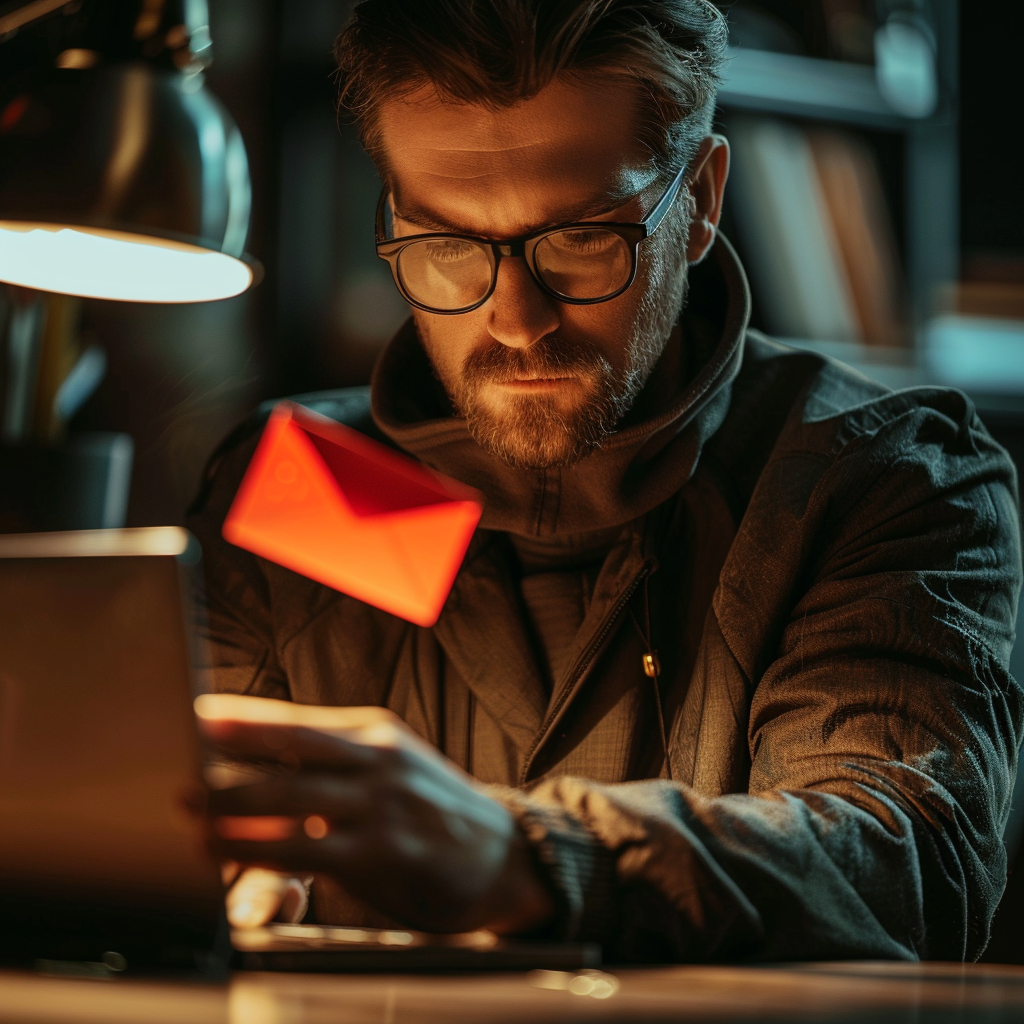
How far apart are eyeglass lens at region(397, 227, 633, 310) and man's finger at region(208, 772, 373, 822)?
675mm

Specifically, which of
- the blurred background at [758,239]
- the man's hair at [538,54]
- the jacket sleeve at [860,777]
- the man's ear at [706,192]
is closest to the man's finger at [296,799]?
the jacket sleeve at [860,777]

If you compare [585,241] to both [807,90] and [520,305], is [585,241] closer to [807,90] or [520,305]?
[520,305]

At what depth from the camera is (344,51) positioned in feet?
4.64

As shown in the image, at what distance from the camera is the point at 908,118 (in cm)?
221

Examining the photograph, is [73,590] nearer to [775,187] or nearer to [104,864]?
[104,864]

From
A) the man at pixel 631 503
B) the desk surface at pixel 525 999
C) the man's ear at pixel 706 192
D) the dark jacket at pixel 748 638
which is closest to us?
the desk surface at pixel 525 999

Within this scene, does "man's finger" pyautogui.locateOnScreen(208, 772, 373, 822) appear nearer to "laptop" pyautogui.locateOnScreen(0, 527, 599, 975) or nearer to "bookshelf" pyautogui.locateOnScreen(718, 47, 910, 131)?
"laptop" pyautogui.locateOnScreen(0, 527, 599, 975)

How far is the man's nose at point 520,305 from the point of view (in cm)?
120

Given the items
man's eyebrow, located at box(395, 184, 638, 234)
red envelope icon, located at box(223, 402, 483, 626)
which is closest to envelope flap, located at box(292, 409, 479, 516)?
red envelope icon, located at box(223, 402, 483, 626)

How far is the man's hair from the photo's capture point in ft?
4.01

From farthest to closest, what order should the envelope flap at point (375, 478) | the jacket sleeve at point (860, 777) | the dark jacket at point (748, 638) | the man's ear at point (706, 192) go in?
1. the man's ear at point (706, 192)
2. the envelope flap at point (375, 478)
3. the dark jacket at point (748, 638)
4. the jacket sleeve at point (860, 777)

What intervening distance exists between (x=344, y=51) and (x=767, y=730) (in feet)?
2.87

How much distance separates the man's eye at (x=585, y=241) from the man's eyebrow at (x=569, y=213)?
0.01 m

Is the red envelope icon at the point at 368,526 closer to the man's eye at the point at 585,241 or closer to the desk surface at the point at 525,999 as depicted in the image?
the man's eye at the point at 585,241
